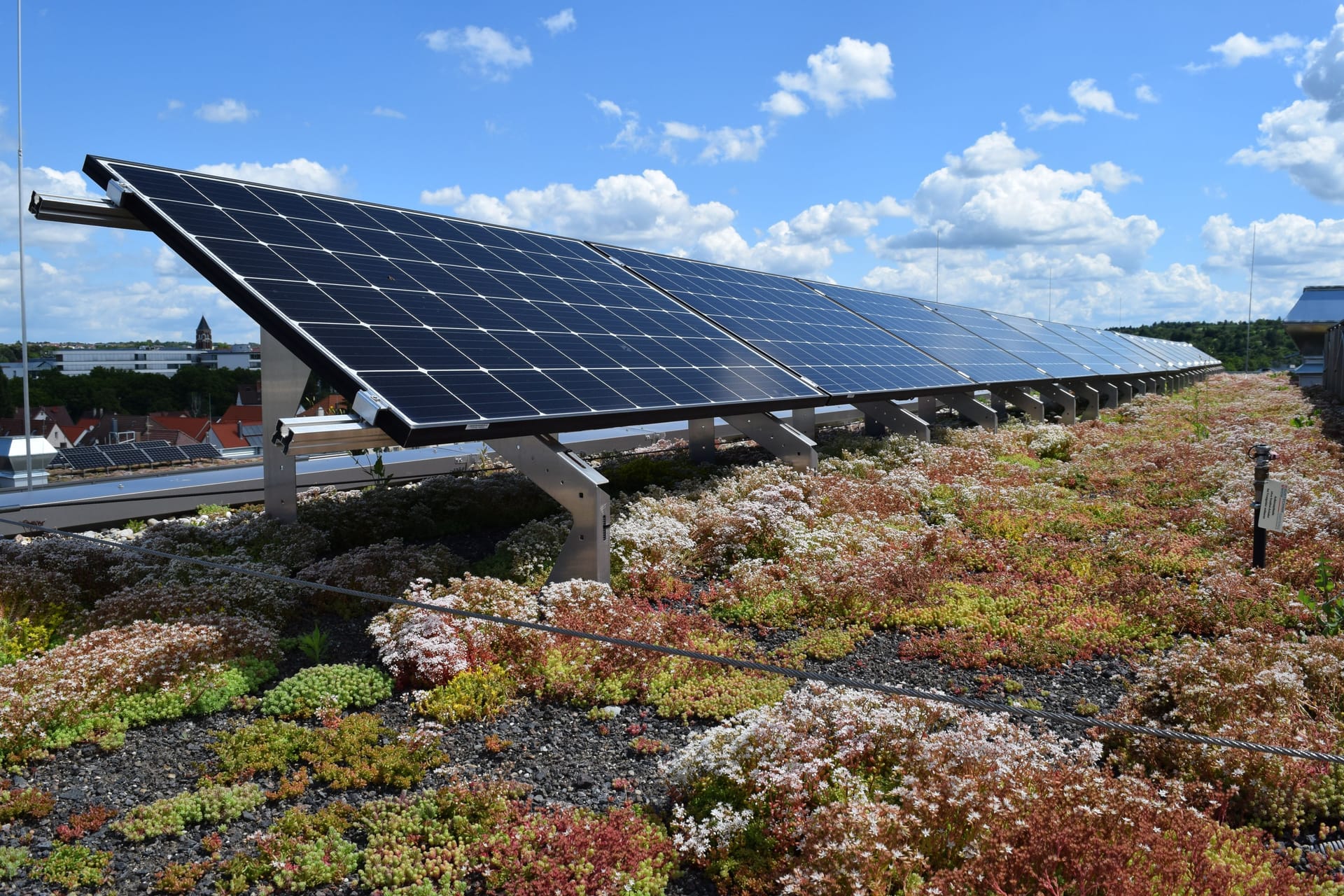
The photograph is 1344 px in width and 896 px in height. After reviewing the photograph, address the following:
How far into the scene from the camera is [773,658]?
9031 millimetres

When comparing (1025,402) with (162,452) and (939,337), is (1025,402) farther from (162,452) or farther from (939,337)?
(162,452)

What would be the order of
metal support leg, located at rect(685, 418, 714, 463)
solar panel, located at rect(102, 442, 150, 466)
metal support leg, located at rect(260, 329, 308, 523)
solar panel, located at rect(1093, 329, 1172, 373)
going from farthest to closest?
solar panel, located at rect(1093, 329, 1172, 373)
metal support leg, located at rect(685, 418, 714, 463)
solar panel, located at rect(102, 442, 150, 466)
metal support leg, located at rect(260, 329, 308, 523)

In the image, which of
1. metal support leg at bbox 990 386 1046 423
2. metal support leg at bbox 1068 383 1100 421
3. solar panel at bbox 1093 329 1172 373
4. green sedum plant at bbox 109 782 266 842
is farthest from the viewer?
solar panel at bbox 1093 329 1172 373

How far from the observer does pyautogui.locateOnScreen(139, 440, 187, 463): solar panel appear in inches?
668

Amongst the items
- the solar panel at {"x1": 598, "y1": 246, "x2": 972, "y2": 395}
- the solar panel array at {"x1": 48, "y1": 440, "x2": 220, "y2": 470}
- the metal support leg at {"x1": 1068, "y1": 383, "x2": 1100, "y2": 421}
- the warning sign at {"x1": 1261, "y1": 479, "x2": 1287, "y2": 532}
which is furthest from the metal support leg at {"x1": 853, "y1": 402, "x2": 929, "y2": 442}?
the solar panel array at {"x1": 48, "y1": 440, "x2": 220, "y2": 470}

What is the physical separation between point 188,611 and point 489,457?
9265mm

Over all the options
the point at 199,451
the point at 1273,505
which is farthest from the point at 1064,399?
the point at 199,451

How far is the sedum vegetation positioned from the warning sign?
24.0 inches

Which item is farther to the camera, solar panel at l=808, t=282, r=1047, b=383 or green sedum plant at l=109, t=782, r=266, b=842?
solar panel at l=808, t=282, r=1047, b=383

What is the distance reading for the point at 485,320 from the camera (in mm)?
12883

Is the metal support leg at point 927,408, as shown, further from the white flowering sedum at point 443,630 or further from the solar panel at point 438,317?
the white flowering sedum at point 443,630

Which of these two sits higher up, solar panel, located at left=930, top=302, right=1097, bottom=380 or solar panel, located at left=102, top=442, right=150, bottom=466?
solar panel, located at left=930, top=302, right=1097, bottom=380

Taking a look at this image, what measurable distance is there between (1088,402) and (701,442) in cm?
2236

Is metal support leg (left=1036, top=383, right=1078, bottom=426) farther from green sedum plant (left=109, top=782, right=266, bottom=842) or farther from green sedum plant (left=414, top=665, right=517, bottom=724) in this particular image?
green sedum plant (left=109, top=782, right=266, bottom=842)
